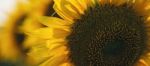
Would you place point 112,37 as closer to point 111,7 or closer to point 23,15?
point 111,7

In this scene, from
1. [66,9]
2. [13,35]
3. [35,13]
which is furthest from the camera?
[13,35]

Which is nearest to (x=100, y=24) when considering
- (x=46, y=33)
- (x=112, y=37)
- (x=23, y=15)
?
(x=112, y=37)

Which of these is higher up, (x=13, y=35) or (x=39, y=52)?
(x=13, y=35)

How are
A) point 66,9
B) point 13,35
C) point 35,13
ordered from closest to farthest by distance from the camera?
point 66,9 < point 35,13 < point 13,35

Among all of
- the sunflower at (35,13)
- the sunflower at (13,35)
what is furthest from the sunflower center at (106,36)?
the sunflower at (13,35)

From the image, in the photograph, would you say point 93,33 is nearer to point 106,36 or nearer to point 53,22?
point 106,36

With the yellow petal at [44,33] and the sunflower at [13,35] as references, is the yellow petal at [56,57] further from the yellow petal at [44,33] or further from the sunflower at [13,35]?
the sunflower at [13,35]

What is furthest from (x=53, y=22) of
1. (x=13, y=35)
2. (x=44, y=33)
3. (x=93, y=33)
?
(x=13, y=35)
